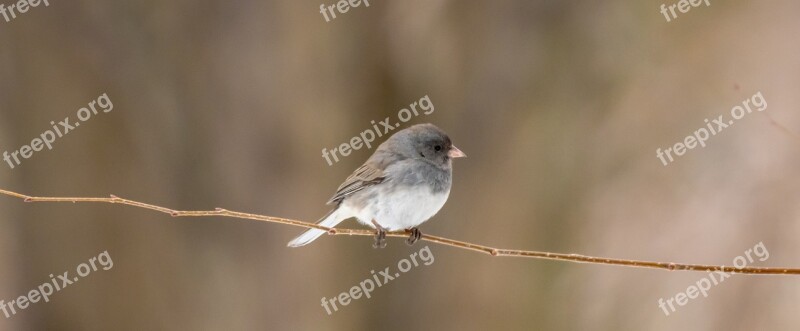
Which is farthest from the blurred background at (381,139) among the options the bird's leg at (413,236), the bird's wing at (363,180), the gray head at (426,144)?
the gray head at (426,144)

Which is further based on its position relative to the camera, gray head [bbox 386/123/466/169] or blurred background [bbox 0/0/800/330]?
blurred background [bbox 0/0/800/330]

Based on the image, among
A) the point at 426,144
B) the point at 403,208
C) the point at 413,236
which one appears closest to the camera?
the point at 426,144

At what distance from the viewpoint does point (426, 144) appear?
1.30 m

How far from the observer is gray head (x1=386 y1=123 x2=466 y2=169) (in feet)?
4.08

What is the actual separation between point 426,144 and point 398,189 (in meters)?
0.31

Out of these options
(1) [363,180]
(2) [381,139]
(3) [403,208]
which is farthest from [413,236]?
(2) [381,139]

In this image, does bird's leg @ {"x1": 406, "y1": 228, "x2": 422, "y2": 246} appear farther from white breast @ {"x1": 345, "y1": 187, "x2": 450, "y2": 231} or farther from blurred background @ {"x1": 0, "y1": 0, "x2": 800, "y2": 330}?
blurred background @ {"x1": 0, "y1": 0, "x2": 800, "y2": 330}

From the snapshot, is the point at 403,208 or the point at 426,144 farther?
the point at 403,208

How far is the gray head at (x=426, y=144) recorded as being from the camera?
1243 mm

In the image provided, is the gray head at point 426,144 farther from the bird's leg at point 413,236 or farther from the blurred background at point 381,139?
the blurred background at point 381,139

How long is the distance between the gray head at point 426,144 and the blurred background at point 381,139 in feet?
4.15

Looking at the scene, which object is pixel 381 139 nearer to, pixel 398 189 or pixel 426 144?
pixel 398 189

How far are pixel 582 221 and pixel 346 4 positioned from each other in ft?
3.93

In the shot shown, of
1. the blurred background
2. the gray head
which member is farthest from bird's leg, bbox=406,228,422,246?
the blurred background
